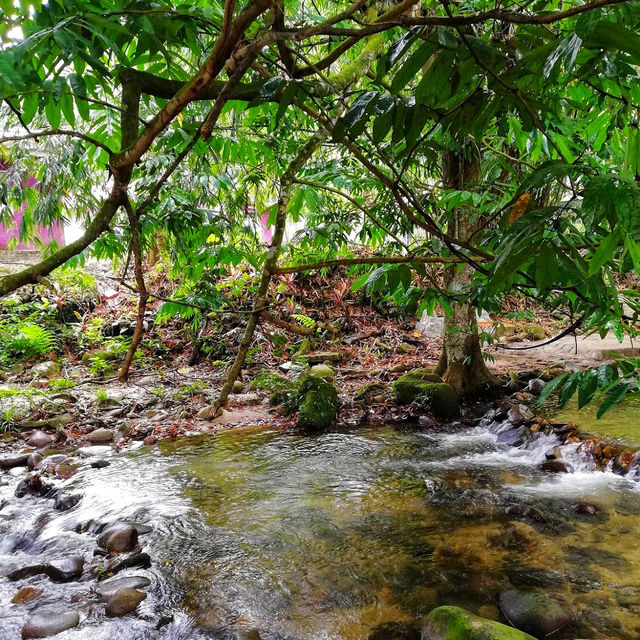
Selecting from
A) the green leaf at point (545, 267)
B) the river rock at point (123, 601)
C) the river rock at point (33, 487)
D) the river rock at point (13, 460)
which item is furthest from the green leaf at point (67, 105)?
the river rock at point (13, 460)

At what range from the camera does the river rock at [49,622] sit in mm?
1866

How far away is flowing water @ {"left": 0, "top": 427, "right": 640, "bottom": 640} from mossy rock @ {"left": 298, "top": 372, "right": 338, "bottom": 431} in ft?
1.82

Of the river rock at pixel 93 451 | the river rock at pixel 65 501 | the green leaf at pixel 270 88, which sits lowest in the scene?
the river rock at pixel 65 501

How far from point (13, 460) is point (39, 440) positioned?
19.3 inches

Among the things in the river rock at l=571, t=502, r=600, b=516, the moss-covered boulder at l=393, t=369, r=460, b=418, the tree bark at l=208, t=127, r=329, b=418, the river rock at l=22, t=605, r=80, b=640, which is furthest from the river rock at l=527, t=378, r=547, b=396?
the river rock at l=22, t=605, r=80, b=640

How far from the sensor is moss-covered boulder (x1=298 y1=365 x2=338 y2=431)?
181 inches

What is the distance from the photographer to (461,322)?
484cm

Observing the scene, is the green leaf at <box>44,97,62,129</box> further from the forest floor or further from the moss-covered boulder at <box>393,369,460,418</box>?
the moss-covered boulder at <box>393,369,460,418</box>

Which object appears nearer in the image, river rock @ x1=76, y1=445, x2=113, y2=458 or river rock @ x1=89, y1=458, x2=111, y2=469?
river rock @ x1=89, y1=458, x2=111, y2=469

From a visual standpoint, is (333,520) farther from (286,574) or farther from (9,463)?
(9,463)

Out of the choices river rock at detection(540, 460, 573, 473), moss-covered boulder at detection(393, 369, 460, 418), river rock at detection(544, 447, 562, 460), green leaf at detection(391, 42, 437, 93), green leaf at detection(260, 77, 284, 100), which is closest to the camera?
green leaf at detection(391, 42, 437, 93)

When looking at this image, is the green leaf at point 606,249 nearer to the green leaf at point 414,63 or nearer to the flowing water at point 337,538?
the green leaf at point 414,63

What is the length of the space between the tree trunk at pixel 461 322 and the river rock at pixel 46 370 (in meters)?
4.86

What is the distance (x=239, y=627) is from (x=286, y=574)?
40 centimetres
